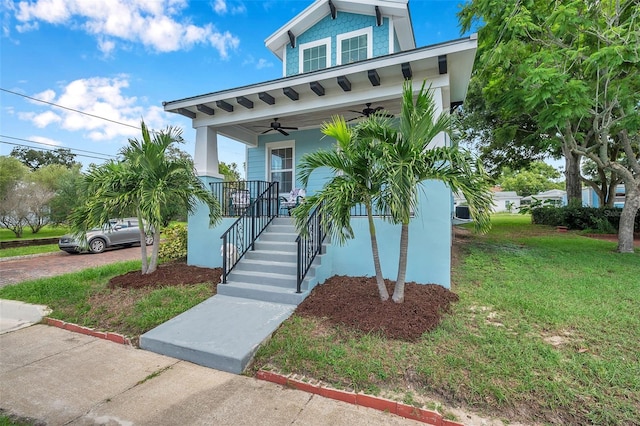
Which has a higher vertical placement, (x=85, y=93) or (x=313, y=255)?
(x=85, y=93)

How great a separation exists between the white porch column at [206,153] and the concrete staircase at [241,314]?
222 centimetres

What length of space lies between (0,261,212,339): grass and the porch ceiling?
157 inches

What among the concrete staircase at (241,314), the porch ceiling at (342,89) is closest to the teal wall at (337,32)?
the porch ceiling at (342,89)

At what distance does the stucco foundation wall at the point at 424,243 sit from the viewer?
4844 millimetres

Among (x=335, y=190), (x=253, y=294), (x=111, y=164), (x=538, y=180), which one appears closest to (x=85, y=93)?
(x=111, y=164)

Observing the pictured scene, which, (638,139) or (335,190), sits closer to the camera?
(335,190)

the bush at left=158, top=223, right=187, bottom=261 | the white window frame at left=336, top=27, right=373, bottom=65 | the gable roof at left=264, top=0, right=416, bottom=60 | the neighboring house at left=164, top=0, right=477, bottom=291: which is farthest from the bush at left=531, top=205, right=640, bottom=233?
the bush at left=158, top=223, right=187, bottom=261

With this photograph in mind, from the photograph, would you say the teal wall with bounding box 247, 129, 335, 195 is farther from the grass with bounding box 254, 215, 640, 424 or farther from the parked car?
the parked car

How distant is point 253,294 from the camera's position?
187 inches

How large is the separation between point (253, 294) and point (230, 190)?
10.1 feet

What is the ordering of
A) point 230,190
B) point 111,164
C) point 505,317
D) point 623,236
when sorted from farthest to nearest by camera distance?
point 623,236
point 230,190
point 111,164
point 505,317

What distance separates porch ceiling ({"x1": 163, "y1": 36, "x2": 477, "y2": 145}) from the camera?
493 cm

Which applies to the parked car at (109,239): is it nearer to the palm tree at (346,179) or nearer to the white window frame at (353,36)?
the white window frame at (353,36)

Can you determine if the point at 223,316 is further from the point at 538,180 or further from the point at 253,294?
the point at 538,180
